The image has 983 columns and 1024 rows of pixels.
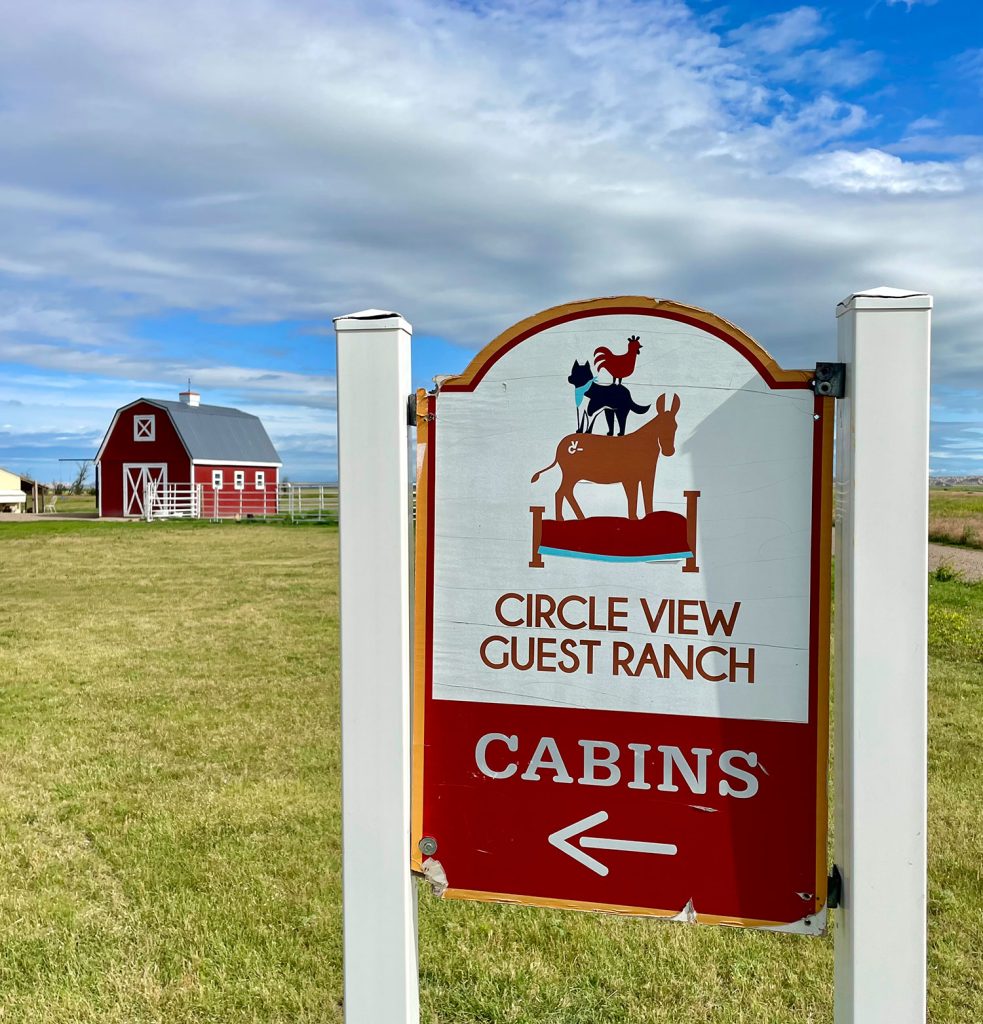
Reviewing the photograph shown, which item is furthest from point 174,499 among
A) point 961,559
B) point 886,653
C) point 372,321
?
point 886,653

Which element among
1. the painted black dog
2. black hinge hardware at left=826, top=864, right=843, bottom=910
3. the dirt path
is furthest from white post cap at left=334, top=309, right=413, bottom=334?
the dirt path

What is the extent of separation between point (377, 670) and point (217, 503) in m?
35.3

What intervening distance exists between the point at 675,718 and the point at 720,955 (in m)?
1.94

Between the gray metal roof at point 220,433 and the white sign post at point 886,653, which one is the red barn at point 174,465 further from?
the white sign post at point 886,653

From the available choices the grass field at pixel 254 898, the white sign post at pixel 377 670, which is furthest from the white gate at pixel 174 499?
the white sign post at pixel 377 670

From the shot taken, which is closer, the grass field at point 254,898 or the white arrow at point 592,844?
the white arrow at point 592,844

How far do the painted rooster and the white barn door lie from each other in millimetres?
35643

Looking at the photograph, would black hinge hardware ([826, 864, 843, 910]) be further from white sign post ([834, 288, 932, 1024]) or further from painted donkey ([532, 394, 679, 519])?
painted donkey ([532, 394, 679, 519])

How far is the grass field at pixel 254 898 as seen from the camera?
330cm

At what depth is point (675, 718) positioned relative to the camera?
7.07 ft

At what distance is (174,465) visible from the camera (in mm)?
35500

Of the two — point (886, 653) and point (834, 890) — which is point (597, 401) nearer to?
point (886, 653)

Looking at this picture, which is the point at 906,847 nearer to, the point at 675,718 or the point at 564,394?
the point at 675,718

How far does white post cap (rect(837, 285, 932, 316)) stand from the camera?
2.00 metres
